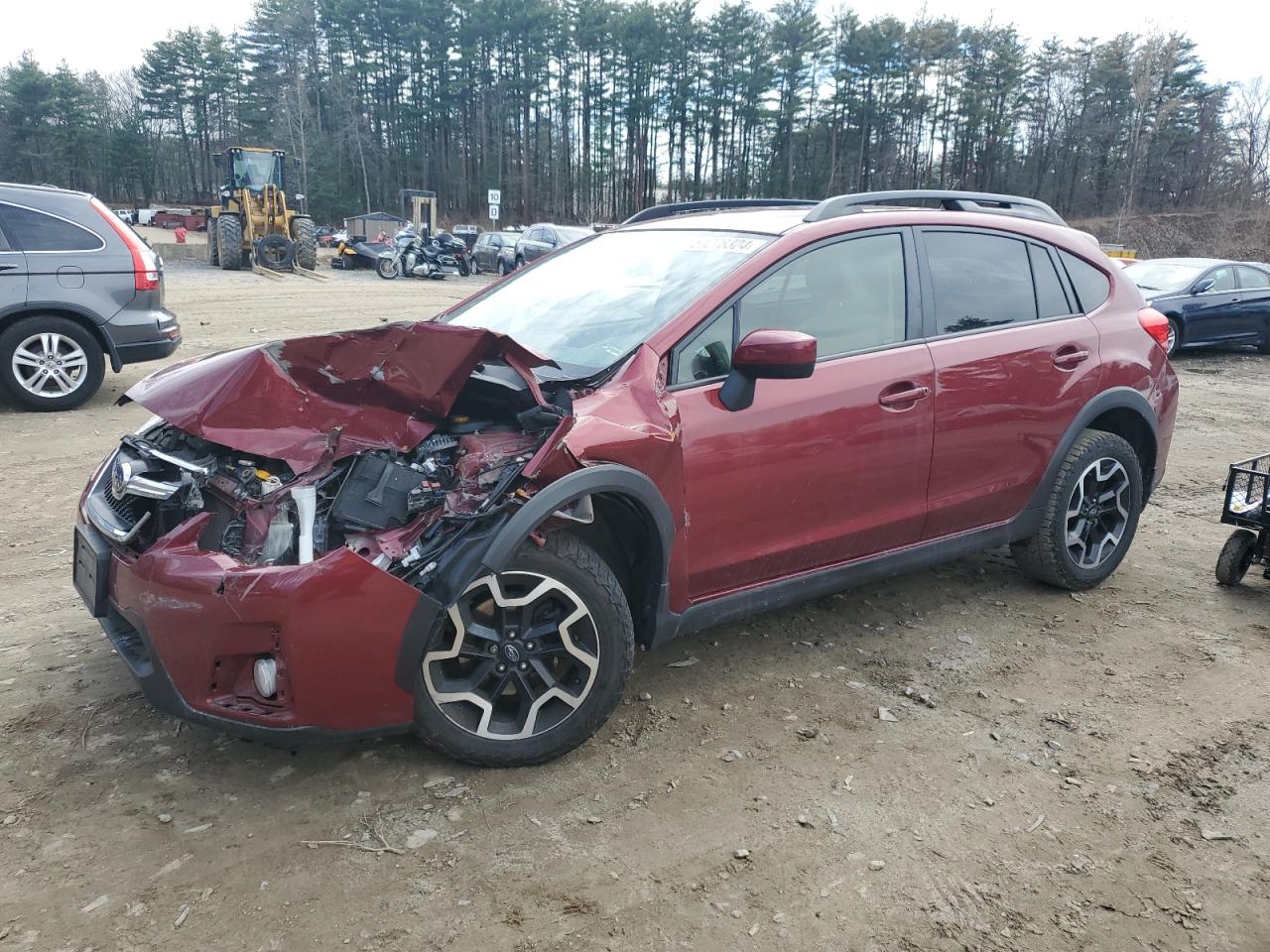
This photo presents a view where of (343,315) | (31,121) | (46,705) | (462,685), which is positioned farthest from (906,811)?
(31,121)

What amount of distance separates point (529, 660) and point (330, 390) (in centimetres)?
114

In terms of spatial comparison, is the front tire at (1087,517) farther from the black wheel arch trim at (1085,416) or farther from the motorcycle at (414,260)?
the motorcycle at (414,260)

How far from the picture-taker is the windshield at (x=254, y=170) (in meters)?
26.7

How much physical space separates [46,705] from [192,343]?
9823 millimetres

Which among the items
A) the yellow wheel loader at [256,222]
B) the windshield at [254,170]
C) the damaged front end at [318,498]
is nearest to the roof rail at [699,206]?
the damaged front end at [318,498]

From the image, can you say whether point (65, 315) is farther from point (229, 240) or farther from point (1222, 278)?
point (229, 240)

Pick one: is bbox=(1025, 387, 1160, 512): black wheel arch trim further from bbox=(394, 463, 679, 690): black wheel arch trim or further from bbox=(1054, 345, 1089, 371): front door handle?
bbox=(394, 463, 679, 690): black wheel arch trim

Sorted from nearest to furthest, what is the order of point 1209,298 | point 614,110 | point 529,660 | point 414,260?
1. point 529,660
2. point 1209,298
3. point 414,260
4. point 614,110

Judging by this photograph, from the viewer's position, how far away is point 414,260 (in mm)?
27984

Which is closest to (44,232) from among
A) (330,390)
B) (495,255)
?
(330,390)

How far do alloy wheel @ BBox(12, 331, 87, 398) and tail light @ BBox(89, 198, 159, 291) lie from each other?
0.77m

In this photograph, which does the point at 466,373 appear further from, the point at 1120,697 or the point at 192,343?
the point at 192,343

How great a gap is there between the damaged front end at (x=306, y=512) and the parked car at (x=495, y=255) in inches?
1084

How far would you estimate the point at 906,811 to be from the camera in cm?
287
